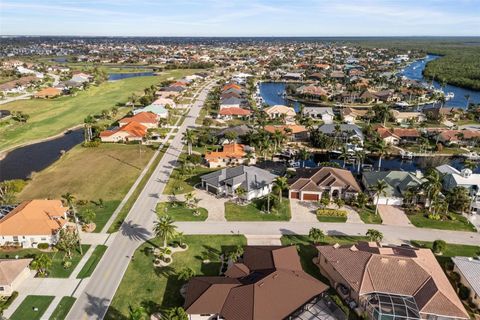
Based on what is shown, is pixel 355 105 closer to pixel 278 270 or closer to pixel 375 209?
pixel 375 209

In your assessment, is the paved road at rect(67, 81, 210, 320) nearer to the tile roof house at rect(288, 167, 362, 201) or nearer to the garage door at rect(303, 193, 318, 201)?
the tile roof house at rect(288, 167, 362, 201)

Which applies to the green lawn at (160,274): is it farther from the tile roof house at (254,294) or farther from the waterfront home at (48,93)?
the waterfront home at (48,93)

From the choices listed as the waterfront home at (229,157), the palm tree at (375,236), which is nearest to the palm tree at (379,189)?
the palm tree at (375,236)

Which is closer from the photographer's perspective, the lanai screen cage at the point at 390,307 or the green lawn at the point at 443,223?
the lanai screen cage at the point at 390,307

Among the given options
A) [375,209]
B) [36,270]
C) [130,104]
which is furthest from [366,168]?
[130,104]

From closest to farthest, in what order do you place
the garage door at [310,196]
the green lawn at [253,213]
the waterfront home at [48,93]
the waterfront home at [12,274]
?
the waterfront home at [12,274], the green lawn at [253,213], the garage door at [310,196], the waterfront home at [48,93]

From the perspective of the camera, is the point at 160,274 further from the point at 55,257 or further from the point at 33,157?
the point at 33,157

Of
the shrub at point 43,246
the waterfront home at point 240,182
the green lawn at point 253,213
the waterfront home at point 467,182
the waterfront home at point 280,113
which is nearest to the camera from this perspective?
the shrub at point 43,246

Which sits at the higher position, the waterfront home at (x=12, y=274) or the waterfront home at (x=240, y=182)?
the waterfront home at (x=240, y=182)
